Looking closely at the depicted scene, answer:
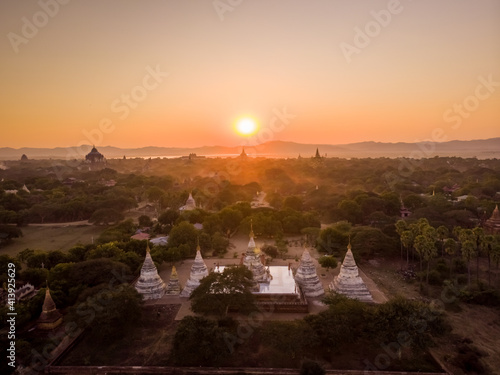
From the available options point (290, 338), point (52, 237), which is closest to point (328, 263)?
point (290, 338)

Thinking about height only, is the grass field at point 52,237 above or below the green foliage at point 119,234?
below

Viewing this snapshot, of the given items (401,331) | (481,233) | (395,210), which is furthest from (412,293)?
(395,210)

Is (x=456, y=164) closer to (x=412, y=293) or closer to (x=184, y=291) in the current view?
(x=412, y=293)

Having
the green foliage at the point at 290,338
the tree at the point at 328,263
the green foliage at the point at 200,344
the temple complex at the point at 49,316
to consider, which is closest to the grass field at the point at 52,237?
the temple complex at the point at 49,316

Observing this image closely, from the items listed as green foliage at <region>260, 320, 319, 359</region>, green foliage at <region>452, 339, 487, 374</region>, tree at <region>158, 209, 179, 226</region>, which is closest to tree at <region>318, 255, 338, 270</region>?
green foliage at <region>452, 339, 487, 374</region>

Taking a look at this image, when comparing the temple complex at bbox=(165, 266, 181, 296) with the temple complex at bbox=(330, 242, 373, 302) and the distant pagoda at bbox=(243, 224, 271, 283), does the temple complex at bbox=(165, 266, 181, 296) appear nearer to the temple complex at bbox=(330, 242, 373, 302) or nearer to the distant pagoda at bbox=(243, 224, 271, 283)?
the distant pagoda at bbox=(243, 224, 271, 283)

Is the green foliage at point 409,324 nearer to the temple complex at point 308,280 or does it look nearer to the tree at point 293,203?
the temple complex at point 308,280

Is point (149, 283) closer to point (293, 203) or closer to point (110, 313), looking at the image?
point (110, 313)
